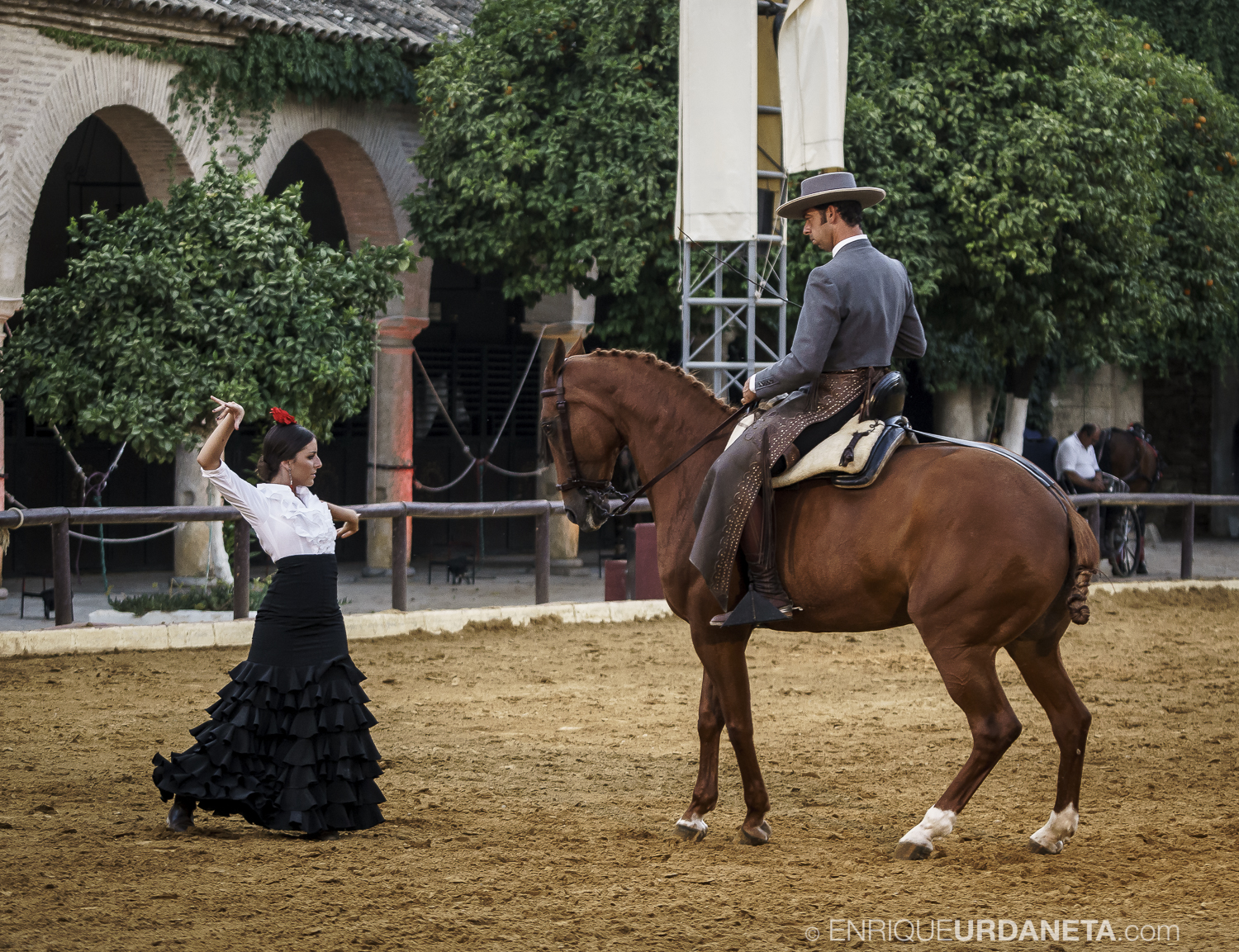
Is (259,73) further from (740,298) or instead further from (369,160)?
(740,298)

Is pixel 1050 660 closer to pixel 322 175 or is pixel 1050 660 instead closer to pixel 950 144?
pixel 950 144

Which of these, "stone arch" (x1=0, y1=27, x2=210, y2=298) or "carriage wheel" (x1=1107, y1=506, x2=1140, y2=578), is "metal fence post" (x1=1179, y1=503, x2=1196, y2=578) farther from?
"stone arch" (x1=0, y1=27, x2=210, y2=298)

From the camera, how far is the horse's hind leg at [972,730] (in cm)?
530

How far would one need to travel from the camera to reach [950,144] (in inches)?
606

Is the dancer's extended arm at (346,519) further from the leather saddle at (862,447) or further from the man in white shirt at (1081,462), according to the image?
the man in white shirt at (1081,462)

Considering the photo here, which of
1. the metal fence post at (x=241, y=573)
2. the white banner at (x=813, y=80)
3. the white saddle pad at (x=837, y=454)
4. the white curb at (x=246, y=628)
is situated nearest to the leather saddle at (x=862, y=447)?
the white saddle pad at (x=837, y=454)

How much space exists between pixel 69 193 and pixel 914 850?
48.6ft

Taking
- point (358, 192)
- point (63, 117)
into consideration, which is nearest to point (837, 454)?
point (63, 117)

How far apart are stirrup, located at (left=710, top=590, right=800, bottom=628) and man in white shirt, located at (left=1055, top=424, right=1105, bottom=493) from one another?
12.3m

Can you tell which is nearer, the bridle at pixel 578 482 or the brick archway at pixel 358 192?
the bridle at pixel 578 482

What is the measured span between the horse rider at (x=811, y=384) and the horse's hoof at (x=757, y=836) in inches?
30.9

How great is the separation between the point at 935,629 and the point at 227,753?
267cm

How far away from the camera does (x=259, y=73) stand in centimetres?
1456

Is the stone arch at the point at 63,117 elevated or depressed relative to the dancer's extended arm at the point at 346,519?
elevated
